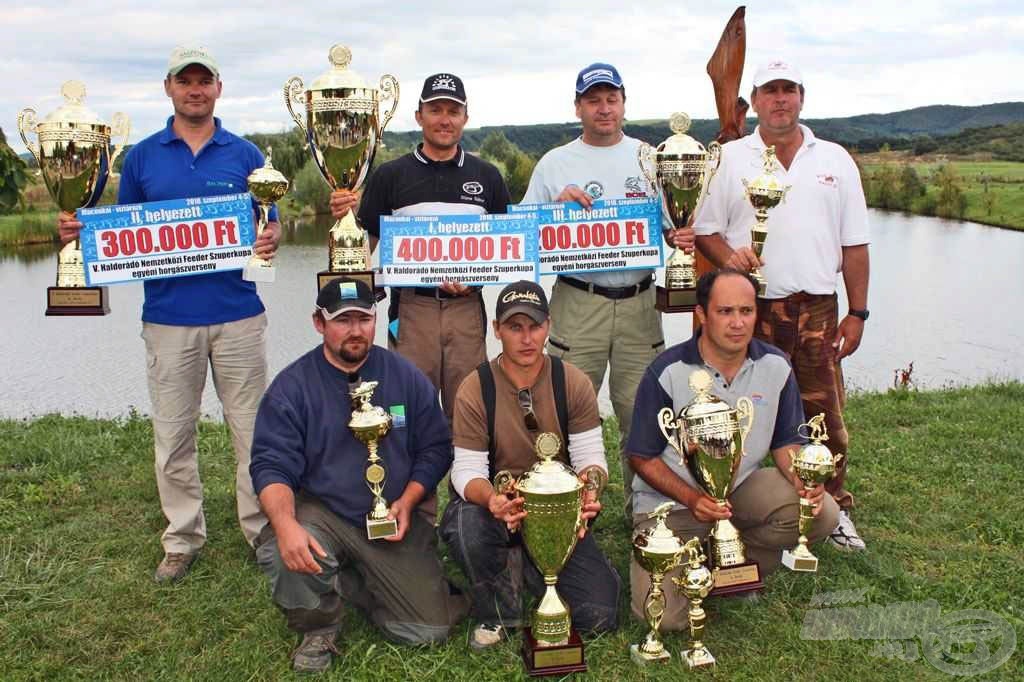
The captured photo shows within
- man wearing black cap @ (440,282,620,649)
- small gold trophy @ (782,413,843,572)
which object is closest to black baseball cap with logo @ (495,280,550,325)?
man wearing black cap @ (440,282,620,649)

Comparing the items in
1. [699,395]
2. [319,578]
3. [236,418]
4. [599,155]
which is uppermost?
[599,155]

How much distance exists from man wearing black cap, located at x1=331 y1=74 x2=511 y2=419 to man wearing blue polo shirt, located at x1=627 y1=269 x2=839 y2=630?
1309 mm

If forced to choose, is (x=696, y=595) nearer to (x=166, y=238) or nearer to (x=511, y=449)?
(x=511, y=449)

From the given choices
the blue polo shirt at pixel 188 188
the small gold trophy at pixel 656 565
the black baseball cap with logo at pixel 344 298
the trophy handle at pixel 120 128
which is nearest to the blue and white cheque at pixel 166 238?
the blue polo shirt at pixel 188 188

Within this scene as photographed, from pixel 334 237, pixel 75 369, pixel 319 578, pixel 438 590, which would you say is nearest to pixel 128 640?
pixel 319 578

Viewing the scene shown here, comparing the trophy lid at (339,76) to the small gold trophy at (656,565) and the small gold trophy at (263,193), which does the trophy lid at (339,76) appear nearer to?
the small gold trophy at (263,193)

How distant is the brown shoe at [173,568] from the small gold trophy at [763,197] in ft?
11.3

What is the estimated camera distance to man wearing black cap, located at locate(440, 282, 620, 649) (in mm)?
3895

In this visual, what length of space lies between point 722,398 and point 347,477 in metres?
1.81

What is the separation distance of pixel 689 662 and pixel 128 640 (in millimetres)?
2597

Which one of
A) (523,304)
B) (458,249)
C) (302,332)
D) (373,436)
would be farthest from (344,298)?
(302,332)

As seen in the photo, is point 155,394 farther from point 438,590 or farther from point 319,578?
point 438,590

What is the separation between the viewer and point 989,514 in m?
5.18

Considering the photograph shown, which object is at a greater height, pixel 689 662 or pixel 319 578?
pixel 319 578
